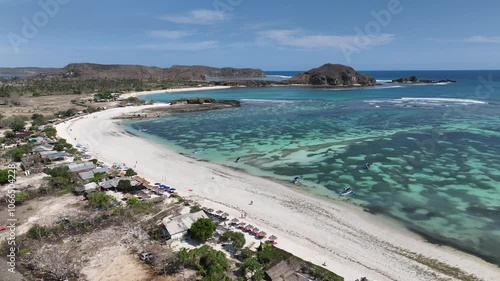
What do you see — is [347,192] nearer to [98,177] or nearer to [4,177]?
[98,177]

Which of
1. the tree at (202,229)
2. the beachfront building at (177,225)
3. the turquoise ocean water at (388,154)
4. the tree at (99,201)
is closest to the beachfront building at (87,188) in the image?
the tree at (99,201)

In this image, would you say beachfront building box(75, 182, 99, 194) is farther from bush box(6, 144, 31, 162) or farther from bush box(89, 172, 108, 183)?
bush box(6, 144, 31, 162)

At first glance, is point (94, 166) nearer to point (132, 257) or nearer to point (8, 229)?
point (8, 229)

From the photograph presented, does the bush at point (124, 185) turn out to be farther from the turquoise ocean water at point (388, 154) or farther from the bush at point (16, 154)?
the bush at point (16, 154)

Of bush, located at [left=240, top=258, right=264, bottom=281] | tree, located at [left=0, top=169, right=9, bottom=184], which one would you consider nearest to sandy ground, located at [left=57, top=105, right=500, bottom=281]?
bush, located at [left=240, top=258, right=264, bottom=281]

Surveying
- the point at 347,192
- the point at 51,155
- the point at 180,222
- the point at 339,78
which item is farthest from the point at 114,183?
the point at 339,78

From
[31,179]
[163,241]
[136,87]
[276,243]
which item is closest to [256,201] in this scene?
[276,243]

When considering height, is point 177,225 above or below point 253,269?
above
